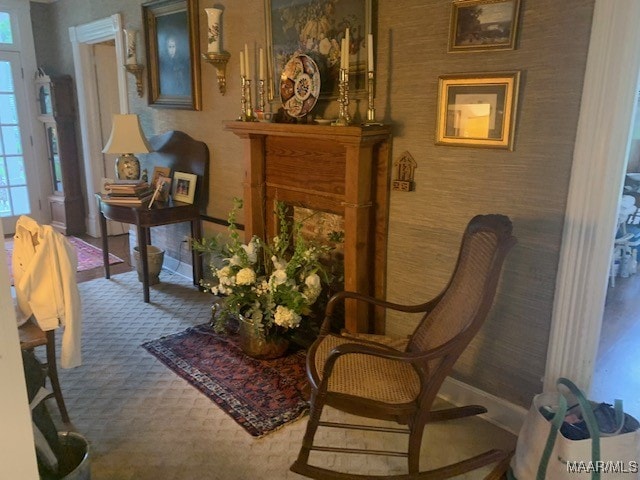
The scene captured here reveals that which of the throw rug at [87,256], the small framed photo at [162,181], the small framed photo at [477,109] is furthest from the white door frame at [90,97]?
the small framed photo at [477,109]

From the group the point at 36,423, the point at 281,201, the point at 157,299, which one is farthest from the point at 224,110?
the point at 36,423

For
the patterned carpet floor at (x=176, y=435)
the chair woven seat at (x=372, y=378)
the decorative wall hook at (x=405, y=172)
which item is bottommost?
the patterned carpet floor at (x=176, y=435)

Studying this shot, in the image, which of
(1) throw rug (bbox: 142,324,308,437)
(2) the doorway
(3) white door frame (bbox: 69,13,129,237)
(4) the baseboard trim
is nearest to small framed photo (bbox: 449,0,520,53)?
(4) the baseboard trim

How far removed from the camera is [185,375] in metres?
2.67

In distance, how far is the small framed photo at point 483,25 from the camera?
1952 mm

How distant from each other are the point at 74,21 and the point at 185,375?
3995 millimetres

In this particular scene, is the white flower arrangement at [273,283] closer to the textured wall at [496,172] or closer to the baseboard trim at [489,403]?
the textured wall at [496,172]

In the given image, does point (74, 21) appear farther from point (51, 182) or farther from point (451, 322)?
point (451, 322)

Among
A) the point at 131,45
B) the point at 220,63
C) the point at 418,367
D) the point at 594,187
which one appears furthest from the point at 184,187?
the point at 594,187

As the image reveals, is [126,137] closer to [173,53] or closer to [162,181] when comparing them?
[162,181]

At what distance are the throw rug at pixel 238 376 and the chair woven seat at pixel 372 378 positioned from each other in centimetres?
46

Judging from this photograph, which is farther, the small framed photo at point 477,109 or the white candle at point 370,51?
the white candle at point 370,51

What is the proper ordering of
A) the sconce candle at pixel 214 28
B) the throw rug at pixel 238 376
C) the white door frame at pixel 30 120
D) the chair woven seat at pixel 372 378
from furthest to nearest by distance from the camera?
the white door frame at pixel 30 120, the sconce candle at pixel 214 28, the throw rug at pixel 238 376, the chair woven seat at pixel 372 378

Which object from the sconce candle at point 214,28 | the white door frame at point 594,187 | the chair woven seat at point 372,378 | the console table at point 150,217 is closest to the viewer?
the white door frame at point 594,187
